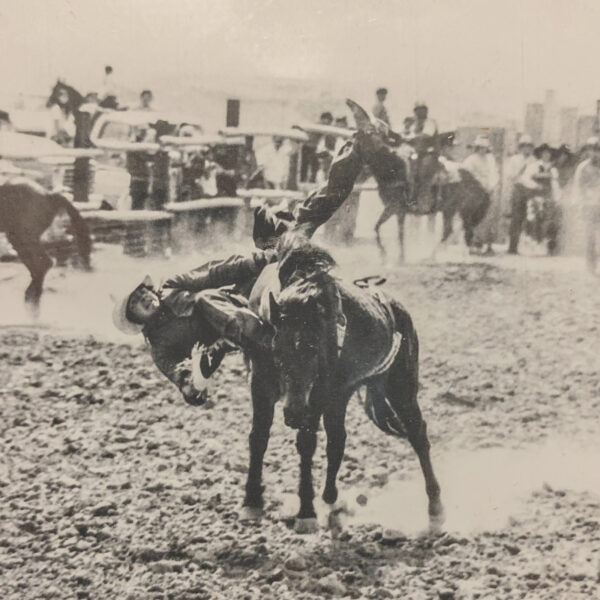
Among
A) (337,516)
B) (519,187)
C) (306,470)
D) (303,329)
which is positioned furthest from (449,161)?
(337,516)

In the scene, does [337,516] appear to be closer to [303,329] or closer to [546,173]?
[303,329]

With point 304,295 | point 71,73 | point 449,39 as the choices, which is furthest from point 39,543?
point 449,39

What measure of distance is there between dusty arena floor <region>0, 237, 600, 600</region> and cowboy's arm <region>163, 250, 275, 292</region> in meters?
0.07

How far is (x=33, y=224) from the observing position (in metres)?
2.95

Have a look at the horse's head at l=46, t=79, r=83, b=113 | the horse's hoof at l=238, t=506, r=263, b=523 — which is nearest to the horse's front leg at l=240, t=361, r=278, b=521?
the horse's hoof at l=238, t=506, r=263, b=523

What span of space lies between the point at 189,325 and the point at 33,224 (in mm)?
658

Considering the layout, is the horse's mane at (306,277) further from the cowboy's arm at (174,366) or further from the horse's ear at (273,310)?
the cowboy's arm at (174,366)

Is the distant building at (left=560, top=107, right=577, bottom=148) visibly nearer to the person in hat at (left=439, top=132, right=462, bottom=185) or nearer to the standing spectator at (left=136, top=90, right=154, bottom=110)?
the person in hat at (left=439, top=132, right=462, bottom=185)

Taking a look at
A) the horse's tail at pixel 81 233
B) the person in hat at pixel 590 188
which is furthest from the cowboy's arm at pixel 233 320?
the person in hat at pixel 590 188

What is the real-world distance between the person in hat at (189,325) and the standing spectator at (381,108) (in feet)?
2.00

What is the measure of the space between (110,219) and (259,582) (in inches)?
51.6

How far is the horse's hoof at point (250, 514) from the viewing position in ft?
9.31

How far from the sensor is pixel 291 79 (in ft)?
9.44

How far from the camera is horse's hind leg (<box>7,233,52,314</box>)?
2.93 meters
